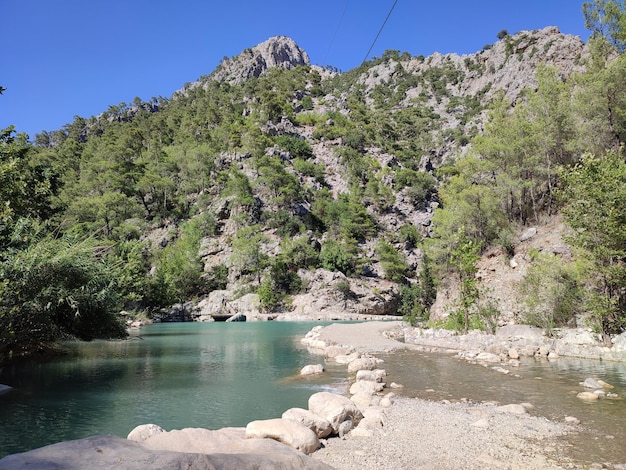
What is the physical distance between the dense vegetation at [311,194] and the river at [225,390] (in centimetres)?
217

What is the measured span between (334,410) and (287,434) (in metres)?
1.60

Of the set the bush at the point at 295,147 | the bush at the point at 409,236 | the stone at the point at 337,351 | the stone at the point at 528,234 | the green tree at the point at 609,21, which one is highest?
the bush at the point at 295,147

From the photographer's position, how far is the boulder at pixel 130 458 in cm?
368

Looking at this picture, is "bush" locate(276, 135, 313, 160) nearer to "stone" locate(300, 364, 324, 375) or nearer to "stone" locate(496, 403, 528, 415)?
"stone" locate(300, 364, 324, 375)

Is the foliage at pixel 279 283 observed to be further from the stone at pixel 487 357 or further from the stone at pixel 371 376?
the stone at pixel 371 376

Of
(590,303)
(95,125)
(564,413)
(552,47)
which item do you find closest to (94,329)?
(564,413)

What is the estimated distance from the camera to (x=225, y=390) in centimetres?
1306

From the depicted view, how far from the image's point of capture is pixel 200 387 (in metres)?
13.6

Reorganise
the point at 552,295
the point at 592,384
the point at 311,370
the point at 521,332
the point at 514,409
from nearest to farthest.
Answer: the point at 514,409 → the point at 592,384 → the point at 311,370 → the point at 552,295 → the point at 521,332

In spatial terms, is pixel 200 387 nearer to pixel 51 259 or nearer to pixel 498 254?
pixel 51 259

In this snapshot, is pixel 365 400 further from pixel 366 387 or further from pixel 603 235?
pixel 603 235

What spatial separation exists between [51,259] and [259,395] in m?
7.75

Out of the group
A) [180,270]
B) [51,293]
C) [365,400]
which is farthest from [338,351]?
[180,270]

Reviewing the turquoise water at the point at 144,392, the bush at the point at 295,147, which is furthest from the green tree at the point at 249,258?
the turquoise water at the point at 144,392
